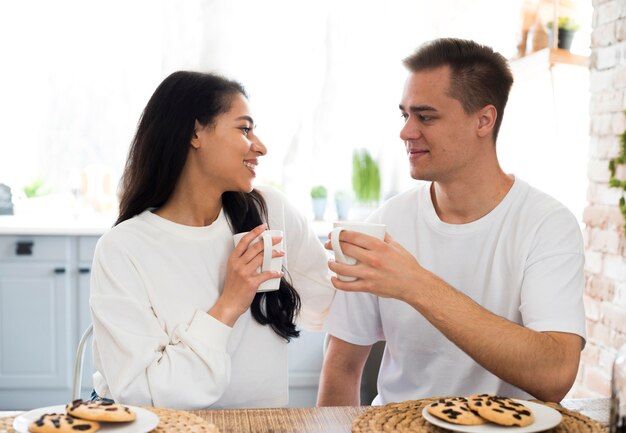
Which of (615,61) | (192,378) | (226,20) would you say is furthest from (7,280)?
(615,61)

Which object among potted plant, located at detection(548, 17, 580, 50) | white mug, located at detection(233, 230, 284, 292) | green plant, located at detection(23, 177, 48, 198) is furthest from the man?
green plant, located at detection(23, 177, 48, 198)

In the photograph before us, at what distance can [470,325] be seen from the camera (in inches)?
55.7

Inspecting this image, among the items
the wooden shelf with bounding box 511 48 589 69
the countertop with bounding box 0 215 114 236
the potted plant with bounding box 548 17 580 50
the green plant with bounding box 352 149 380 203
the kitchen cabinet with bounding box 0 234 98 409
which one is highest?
the potted plant with bounding box 548 17 580 50

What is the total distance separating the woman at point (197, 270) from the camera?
1424 millimetres

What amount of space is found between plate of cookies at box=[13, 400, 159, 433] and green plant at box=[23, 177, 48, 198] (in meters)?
3.21

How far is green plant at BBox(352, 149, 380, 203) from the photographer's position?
4.15 metres

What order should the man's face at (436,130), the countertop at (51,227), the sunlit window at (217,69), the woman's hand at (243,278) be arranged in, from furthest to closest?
the sunlit window at (217,69) < the countertop at (51,227) < the man's face at (436,130) < the woman's hand at (243,278)

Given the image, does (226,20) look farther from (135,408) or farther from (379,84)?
(135,408)

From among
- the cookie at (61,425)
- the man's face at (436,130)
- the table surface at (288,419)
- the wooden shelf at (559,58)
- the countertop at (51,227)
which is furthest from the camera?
the countertop at (51,227)

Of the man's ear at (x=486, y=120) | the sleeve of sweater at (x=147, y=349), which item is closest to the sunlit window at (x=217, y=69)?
the man's ear at (x=486, y=120)

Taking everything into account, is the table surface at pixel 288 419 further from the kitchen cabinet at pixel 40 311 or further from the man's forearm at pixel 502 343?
the kitchen cabinet at pixel 40 311

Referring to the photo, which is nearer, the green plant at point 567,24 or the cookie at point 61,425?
the cookie at point 61,425

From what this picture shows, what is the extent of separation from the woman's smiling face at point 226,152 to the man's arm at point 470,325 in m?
0.36

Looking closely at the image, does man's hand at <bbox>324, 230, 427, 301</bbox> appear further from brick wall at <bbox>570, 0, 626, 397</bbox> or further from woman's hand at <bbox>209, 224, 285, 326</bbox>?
brick wall at <bbox>570, 0, 626, 397</bbox>
